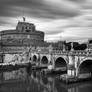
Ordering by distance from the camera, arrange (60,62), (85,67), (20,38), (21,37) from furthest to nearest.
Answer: (21,37) → (20,38) → (60,62) → (85,67)

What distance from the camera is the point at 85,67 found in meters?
19.2

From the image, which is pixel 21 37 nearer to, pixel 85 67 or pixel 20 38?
pixel 20 38

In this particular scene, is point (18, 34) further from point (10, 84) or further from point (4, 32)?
point (10, 84)

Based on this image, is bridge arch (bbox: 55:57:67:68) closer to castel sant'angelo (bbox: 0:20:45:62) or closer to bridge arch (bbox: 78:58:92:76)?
bridge arch (bbox: 78:58:92:76)

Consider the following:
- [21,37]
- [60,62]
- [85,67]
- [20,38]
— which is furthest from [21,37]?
[85,67]

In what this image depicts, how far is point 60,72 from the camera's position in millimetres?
25406

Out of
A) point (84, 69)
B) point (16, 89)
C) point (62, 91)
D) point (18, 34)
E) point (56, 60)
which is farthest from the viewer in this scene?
point (18, 34)

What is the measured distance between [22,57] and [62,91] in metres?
27.5

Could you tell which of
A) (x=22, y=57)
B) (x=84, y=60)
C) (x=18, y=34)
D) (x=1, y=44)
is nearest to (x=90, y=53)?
(x=84, y=60)

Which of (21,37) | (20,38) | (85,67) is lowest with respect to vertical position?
(85,67)

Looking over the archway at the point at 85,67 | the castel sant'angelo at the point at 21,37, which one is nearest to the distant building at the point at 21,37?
the castel sant'angelo at the point at 21,37

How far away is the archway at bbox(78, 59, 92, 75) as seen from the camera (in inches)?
736

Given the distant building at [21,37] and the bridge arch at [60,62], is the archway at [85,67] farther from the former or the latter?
the distant building at [21,37]

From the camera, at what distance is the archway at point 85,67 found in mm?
18688
